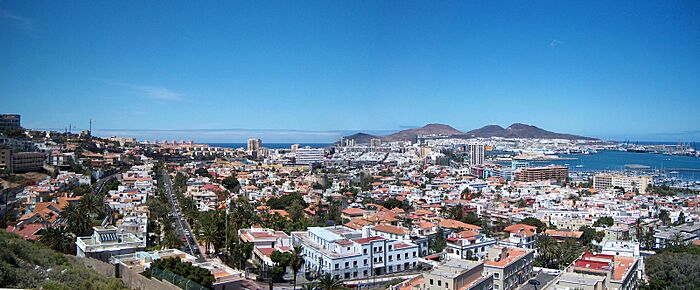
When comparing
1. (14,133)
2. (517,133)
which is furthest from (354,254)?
(517,133)

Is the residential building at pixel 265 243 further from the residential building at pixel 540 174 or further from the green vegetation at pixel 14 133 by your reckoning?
the residential building at pixel 540 174

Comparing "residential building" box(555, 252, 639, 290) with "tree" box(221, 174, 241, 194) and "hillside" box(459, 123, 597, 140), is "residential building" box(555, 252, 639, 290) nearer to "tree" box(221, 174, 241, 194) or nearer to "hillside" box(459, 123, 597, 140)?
"tree" box(221, 174, 241, 194)

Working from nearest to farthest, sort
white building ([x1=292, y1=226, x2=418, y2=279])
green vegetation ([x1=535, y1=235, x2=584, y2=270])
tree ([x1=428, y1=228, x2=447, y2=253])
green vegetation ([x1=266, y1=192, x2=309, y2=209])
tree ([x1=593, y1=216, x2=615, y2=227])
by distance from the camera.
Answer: white building ([x1=292, y1=226, x2=418, y2=279]), green vegetation ([x1=535, y1=235, x2=584, y2=270]), tree ([x1=428, y1=228, x2=447, y2=253]), tree ([x1=593, y1=216, x2=615, y2=227]), green vegetation ([x1=266, y1=192, x2=309, y2=209])

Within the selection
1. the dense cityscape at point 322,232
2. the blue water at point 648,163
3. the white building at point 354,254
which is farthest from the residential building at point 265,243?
the blue water at point 648,163

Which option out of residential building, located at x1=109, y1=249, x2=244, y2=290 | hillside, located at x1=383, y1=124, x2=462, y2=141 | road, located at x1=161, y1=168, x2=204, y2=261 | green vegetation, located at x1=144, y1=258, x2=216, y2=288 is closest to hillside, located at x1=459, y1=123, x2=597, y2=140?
hillside, located at x1=383, y1=124, x2=462, y2=141

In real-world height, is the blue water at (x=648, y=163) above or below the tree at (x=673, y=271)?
below

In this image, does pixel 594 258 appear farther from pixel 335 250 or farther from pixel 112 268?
pixel 112 268

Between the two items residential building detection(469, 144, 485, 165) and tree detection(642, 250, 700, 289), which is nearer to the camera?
tree detection(642, 250, 700, 289)
